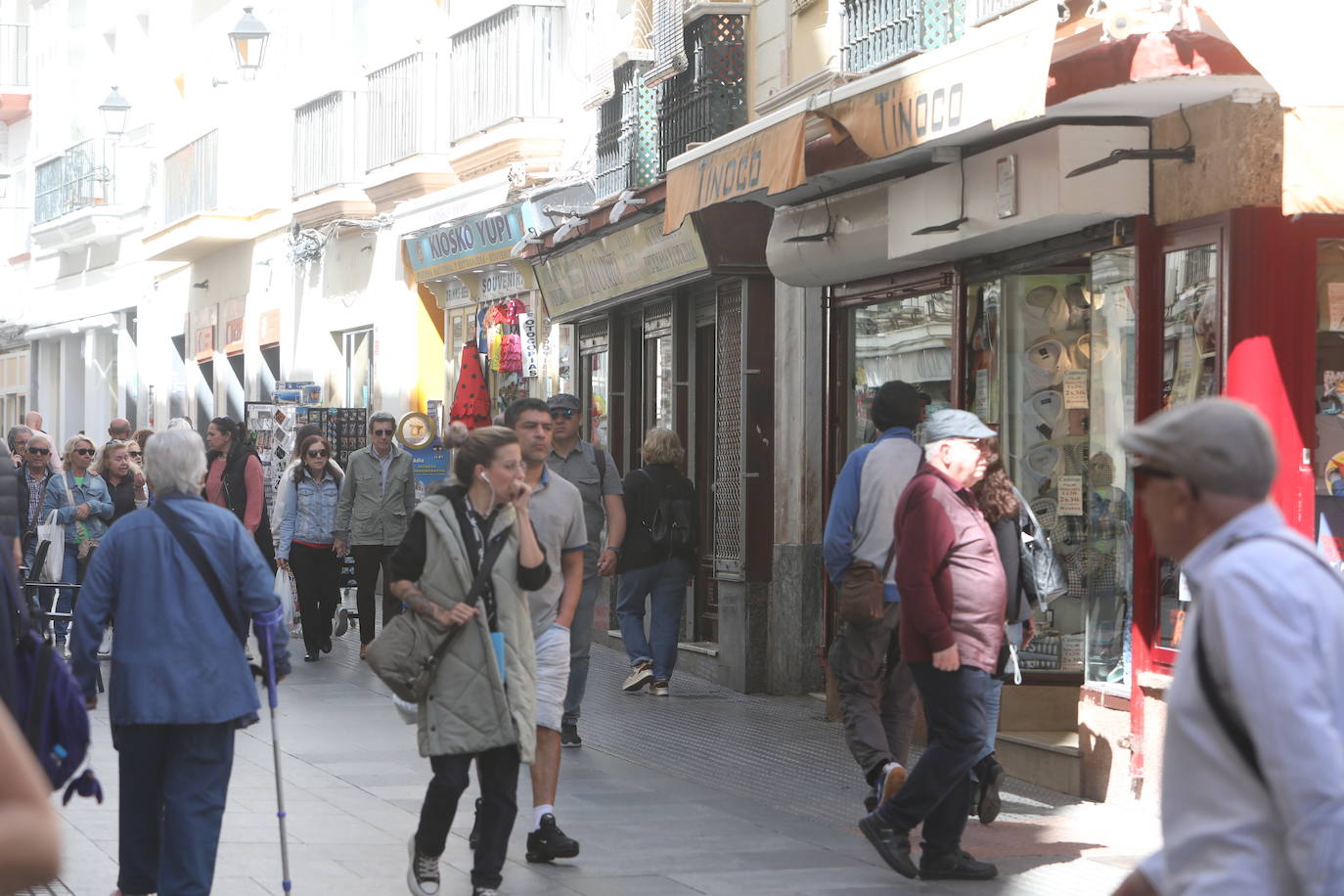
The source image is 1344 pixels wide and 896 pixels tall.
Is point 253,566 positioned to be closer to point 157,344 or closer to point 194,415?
point 194,415

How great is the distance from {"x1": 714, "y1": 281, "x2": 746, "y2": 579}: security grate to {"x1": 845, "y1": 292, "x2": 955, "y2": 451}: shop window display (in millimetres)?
1667

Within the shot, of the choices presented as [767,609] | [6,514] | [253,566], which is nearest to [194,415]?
[767,609]

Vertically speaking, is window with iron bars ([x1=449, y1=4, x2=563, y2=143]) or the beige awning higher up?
window with iron bars ([x1=449, y1=4, x2=563, y2=143])

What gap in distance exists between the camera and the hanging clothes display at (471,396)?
2106cm

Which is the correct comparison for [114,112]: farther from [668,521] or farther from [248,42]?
[668,521]

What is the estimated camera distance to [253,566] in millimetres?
6879

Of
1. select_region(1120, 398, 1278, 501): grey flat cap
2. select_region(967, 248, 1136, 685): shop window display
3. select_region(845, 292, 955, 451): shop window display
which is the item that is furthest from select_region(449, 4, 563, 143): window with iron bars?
select_region(1120, 398, 1278, 501): grey flat cap

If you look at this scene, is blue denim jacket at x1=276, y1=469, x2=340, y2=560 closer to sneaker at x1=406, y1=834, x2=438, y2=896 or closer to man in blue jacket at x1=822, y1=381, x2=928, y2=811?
man in blue jacket at x1=822, y1=381, x2=928, y2=811

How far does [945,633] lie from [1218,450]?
175 inches

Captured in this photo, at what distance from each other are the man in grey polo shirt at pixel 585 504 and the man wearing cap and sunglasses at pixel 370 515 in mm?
4178

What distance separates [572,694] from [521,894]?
12.9 ft

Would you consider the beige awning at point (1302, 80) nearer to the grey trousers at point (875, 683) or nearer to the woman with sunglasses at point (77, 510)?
the grey trousers at point (875, 683)

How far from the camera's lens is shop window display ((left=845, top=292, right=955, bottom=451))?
41.4 ft

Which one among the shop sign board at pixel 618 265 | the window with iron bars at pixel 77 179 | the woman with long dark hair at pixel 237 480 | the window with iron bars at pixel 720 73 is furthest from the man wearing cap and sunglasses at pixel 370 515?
the window with iron bars at pixel 77 179
